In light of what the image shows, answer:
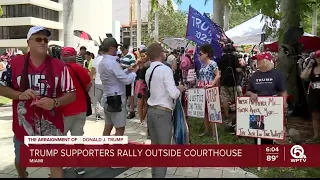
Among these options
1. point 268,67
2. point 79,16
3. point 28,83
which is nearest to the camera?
point 28,83

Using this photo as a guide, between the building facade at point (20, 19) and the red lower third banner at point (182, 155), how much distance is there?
53113 mm

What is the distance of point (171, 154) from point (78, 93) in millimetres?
1797

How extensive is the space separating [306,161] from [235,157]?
0.82m

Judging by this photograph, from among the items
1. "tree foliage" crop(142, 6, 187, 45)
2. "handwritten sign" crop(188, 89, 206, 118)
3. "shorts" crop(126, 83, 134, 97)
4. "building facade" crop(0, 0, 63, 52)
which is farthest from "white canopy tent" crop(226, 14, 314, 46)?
"building facade" crop(0, 0, 63, 52)

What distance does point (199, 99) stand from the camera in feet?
21.9

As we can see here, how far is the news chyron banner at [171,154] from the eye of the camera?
13.6 ft

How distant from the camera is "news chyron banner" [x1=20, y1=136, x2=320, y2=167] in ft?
13.6

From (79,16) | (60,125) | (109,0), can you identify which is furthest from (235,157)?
(109,0)

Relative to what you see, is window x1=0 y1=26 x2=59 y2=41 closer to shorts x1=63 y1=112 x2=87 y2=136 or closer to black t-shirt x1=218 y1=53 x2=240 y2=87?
black t-shirt x1=218 y1=53 x2=240 y2=87

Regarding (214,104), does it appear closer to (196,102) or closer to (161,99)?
(196,102)

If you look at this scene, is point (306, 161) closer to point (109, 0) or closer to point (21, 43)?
point (21, 43)

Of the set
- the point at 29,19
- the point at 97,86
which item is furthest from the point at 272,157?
the point at 29,19

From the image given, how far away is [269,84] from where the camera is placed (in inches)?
221

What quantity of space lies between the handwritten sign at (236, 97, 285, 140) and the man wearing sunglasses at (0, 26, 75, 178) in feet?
8.80
